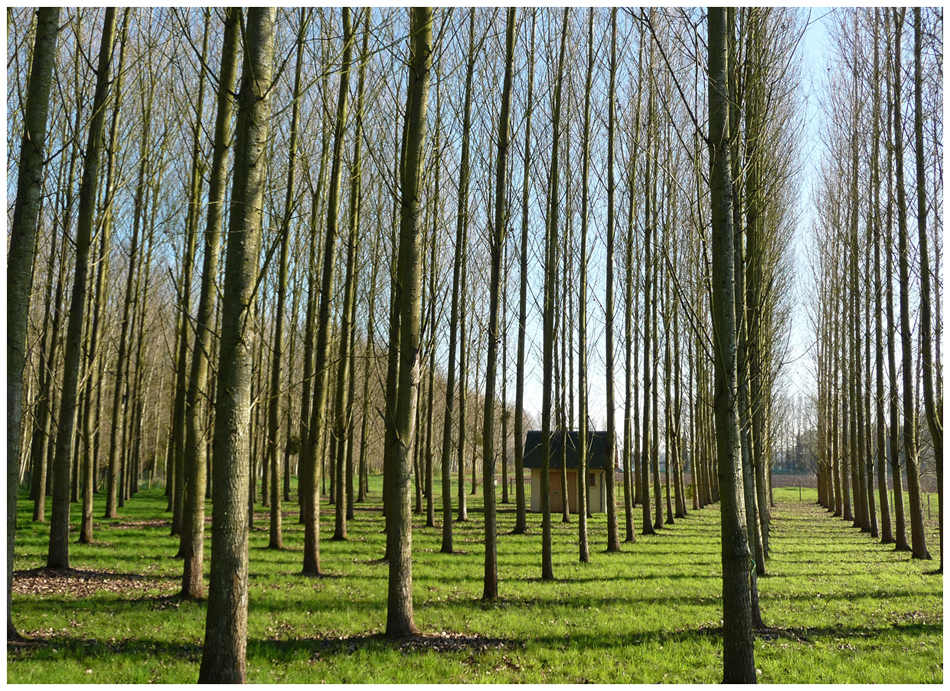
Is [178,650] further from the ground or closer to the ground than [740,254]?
closer to the ground

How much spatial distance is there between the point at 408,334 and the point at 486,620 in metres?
3.22

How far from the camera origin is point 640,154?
13.0 metres

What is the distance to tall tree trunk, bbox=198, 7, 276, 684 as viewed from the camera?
3338 millimetres

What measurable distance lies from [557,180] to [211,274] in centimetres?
584

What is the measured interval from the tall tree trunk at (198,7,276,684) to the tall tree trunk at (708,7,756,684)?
2598 millimetres

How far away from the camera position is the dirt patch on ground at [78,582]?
283 inches

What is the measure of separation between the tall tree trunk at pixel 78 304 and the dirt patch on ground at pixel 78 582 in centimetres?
31

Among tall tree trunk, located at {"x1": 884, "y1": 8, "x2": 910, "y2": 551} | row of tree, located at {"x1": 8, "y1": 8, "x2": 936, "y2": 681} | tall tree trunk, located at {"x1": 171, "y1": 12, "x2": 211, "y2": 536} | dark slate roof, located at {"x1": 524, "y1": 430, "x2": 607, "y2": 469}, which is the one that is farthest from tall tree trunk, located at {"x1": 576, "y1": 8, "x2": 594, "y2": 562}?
dark slate roof, located at {"x1": 524, "y1": 430, "x2": 607, "y2": 469}

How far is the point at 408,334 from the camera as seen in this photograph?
6.02 metres

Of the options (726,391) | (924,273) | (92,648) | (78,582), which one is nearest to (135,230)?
(78,582)

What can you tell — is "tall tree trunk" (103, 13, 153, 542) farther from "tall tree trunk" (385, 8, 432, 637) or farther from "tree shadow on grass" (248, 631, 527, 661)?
"tree shadow on grass" (248, 631, 527, 661)

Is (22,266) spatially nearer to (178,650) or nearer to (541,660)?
(178,650)

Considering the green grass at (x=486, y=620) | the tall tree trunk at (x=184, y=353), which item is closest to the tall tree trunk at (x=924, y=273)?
the green grass at (x=486, y=620)

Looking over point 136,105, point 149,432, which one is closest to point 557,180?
point 136,105
